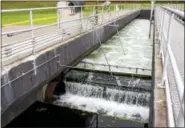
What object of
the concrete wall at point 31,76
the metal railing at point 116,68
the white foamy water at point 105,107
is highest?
the concrete wall at point 31,76

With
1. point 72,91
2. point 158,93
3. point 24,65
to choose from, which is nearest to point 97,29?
point 72,91

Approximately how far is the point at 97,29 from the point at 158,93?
341 inches

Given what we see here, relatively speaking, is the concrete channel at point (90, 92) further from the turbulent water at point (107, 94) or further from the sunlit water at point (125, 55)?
the sunlit water at point (125, 55)

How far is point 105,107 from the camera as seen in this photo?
8875 millimetres

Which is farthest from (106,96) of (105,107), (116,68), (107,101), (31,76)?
(31,76)

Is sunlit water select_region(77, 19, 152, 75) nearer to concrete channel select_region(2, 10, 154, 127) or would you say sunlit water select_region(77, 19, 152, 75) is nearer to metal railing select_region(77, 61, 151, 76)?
metal railing select_region(77, 61, 151, 76)

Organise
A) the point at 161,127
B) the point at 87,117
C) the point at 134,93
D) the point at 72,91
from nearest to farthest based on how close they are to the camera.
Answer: the point at 161,127 → the point at 87,117 → the point at 134,93 → the point at 72,91

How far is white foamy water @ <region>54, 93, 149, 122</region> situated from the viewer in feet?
27.6

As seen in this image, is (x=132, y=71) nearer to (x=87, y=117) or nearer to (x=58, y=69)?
(x=87, y=117)

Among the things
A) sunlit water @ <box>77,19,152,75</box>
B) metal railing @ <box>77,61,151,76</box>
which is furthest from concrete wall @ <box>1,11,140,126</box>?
sunlit water @ <box>77,19,152,75</box>

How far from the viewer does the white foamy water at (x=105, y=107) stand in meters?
8.41

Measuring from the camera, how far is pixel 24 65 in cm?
551

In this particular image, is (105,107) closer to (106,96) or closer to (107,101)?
(107,101)

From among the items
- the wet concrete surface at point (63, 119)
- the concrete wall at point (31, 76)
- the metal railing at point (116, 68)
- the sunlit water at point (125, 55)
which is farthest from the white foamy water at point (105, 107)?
the sunlit water at point (125, 55)
